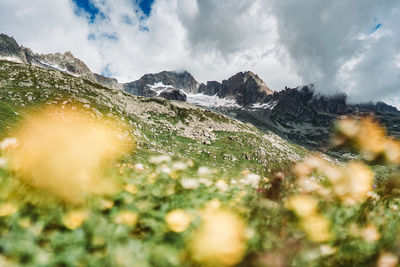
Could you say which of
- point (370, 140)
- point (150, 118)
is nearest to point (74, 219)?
point (370, 140)

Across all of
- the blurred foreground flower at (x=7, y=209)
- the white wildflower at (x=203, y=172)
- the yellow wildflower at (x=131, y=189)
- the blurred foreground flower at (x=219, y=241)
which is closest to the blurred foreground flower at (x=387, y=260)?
the blurred foreground flower at (x=219, y=241)

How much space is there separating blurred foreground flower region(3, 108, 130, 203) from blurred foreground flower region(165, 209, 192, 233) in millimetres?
952

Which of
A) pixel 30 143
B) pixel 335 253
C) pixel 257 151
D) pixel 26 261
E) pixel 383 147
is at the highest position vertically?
pixel 257 151

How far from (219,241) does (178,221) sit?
0.44 meters

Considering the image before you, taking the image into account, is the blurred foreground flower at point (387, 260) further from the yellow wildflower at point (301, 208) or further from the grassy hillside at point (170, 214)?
the yellow wildflower at point (301, 208)

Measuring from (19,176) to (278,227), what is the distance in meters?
3.36

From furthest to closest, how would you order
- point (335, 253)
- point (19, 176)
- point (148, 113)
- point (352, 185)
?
point (148, 113) < point (352, 185) < point (19, 176) < point (335, 253)

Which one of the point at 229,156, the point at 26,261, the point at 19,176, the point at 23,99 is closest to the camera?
the point at 26,261

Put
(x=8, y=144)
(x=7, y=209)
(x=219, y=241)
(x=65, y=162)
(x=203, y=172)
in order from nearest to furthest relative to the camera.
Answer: (x=219, y=241) < (x=7, y=209) < (x=65, y=162) < (x=8, y=144) < (x=203, y=172)

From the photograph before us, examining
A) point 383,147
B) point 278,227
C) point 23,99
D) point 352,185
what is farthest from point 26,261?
point 23,99

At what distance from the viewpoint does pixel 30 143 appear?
3.54 meters

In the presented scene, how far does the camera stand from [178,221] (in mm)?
1956

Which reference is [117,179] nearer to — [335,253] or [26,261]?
[26,261]

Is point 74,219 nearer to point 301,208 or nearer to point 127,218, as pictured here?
point 127,218
